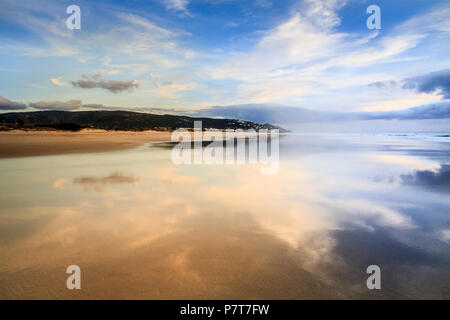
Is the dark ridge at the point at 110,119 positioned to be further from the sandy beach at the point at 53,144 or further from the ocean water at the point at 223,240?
the ocean water at the point at 223,240

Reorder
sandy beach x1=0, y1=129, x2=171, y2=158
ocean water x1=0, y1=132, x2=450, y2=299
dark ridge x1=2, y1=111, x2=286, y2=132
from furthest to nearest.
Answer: dark ridge x1=2, y1=111, x2=286, y2=132, sandy beach x1=0, y1=129, x2=171, y2=158, ocean water x1=0, y1=132, x2=450, y2=299

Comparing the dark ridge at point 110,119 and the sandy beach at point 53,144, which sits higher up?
the dark ridge at point 110,119

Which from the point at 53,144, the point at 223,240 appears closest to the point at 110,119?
the point at 53,144

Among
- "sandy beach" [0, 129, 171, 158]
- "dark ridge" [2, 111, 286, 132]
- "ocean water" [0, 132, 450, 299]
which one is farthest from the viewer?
"dark ridge" [2, 111, 286, 132]

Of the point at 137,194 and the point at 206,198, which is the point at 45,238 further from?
the point at 206,198

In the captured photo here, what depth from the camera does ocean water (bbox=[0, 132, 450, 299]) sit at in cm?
283

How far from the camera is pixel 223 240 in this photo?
4012 mm

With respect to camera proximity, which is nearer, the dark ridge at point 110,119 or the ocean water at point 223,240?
the ocean water at point 223,240

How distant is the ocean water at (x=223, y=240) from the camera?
2.83 metres

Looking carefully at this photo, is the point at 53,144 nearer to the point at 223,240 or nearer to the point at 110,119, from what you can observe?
the point at 223,240

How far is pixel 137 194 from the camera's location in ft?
22.0

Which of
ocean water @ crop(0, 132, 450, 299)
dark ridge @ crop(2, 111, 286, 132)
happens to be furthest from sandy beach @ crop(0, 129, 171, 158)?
dark ridge @ crop(2, 111, 286, 132)

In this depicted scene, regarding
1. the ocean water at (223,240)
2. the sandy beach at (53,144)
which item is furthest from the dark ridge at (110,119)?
the ocean water at (223,240)

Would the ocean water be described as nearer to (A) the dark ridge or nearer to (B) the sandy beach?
(B) the sandy beach
